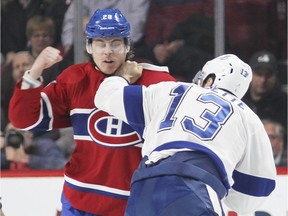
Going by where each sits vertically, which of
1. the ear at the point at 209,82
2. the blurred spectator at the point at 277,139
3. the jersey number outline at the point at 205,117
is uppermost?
the ear at the point at 209,82

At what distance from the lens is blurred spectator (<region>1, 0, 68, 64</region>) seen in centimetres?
508

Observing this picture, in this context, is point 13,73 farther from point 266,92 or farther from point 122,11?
point 266,92

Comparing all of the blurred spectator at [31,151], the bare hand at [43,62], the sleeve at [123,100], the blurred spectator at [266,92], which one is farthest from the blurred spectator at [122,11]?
the sleeve at [123,100]

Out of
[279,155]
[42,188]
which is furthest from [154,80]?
[279,155]

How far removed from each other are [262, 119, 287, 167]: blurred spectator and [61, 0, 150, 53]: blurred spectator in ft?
2.60

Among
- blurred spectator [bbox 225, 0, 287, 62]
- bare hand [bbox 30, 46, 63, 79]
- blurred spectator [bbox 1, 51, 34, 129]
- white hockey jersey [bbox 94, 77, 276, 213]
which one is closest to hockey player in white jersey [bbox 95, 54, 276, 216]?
white hockey jersey [bbox 94, 77, 276, 213]

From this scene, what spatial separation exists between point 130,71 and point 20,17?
1867mm

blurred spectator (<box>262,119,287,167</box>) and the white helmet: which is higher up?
the white helmet

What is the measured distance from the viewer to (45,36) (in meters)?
5.14

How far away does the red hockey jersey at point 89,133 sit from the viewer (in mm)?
3406

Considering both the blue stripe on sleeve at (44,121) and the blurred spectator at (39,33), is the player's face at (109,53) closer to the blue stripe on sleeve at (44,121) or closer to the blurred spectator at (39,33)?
the blue stripe on sleeve at (44,121)

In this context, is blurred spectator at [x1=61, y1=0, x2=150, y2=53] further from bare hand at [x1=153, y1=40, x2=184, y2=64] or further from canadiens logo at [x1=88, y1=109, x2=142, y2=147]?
canadiens logo at [x1=88, y1=109, x2=142, y2=147]

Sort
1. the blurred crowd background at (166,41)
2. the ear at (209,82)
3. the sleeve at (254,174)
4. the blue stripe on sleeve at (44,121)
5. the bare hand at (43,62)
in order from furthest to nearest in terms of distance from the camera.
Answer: the blurred crowd background at (166,41) → the blue stripe on sleeve at (44,121) → the bare hand at (43,62) → the ear at (209,82) → the sleeve at (254,174)

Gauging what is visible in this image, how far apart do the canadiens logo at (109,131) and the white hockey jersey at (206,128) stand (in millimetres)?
197
